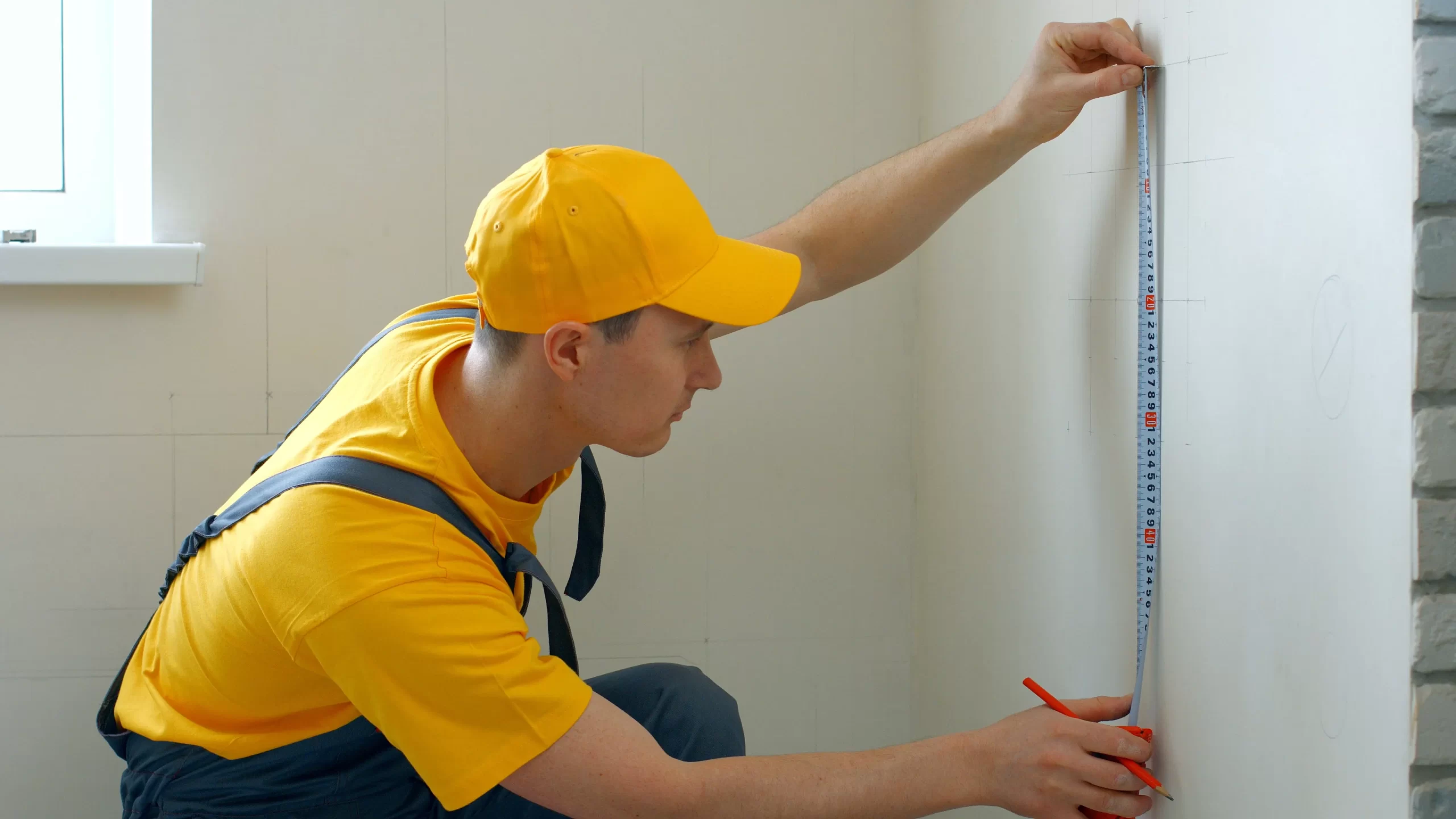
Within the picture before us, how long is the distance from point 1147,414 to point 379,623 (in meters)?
0.66

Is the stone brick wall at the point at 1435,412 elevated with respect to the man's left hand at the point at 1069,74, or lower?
lower

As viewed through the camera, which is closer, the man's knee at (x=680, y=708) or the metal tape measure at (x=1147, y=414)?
the metal tape measure at (x=1147, y=414)

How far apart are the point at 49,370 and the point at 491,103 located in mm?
770

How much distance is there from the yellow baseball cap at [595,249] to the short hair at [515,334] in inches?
0.4

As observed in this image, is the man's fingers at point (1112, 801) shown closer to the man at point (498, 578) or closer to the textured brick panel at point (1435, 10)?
the man at point (498, 578)

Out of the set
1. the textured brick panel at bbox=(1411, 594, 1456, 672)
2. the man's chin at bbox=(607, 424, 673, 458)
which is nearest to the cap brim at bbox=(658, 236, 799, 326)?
the man's chin at bbox=(607, 424, 673, 458)

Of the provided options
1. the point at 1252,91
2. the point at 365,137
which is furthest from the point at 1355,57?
the point at 365,137

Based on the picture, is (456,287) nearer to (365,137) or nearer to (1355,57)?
(365,137)

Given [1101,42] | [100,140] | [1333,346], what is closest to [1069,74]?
[1101,42]

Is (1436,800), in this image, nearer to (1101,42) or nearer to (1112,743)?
(1112,743)

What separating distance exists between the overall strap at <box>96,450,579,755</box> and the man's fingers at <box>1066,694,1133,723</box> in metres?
0.46

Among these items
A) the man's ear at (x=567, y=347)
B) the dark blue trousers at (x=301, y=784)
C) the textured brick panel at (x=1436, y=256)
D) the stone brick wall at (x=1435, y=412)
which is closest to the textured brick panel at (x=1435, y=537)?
the stone brick wall at (x=1435, y=412)

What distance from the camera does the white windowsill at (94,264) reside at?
1.56 metres

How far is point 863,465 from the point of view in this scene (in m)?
1.78
